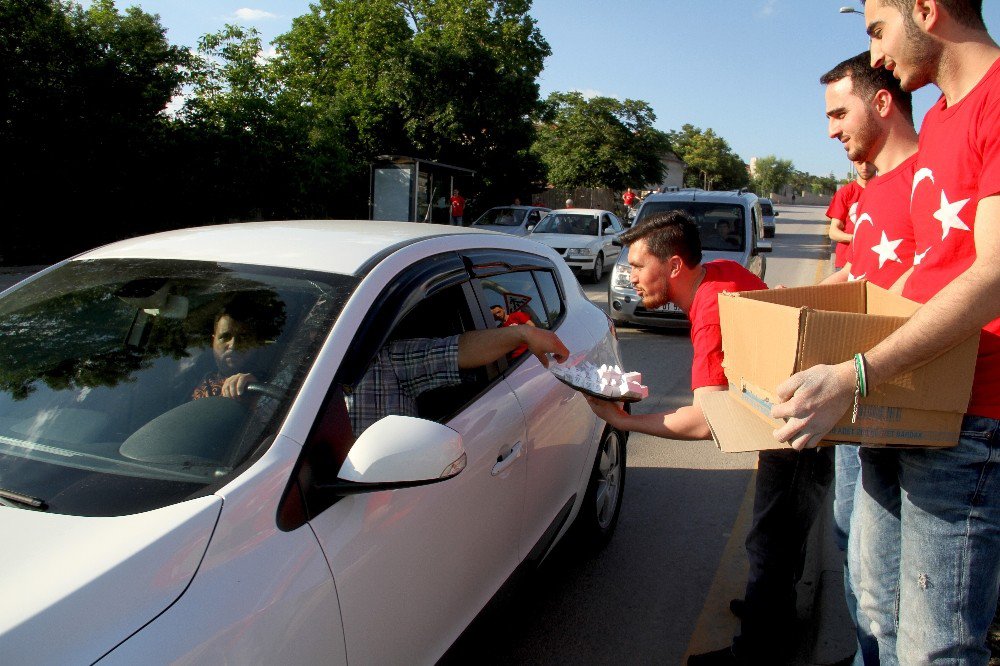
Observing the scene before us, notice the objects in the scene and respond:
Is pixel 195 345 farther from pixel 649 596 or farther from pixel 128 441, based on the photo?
pixel 649 596

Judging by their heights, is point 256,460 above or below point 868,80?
below

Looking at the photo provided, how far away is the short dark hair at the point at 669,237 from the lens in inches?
101

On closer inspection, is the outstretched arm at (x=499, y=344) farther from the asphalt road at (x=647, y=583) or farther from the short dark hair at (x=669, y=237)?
the asphalt road at (x=647, y=583)

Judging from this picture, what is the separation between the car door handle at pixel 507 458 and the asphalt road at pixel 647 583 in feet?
1.52

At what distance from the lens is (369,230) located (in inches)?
110

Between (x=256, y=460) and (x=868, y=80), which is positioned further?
(x=868, y=80)

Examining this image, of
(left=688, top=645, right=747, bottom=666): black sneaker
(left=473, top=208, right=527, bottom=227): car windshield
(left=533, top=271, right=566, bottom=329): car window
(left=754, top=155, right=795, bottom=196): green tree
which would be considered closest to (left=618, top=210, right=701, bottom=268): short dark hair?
(left=533, top=271, right=566, bottom=329): car window

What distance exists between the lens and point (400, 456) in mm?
1725

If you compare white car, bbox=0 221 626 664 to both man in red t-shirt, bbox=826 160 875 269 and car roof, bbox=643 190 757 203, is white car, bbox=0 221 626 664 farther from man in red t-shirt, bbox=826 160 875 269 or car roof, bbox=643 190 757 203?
car roof, bbox=643 190 757 203

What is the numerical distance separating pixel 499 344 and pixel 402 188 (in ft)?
64.4

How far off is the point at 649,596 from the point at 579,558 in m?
0.43

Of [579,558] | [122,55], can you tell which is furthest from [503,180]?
[579,558]

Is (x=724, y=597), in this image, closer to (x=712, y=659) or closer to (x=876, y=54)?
(x=712, y=659)


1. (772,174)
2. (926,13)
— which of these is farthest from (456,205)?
(772,174)
